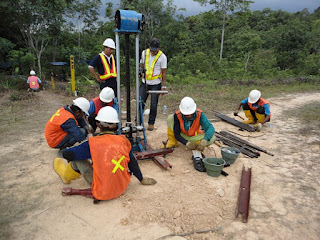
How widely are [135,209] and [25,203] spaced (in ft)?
4.55

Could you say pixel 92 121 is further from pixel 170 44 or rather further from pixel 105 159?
pixel 170 44

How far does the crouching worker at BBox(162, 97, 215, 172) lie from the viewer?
3824 mm

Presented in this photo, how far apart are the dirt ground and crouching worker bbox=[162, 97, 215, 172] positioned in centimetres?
21

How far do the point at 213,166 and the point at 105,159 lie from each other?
64.6 inches

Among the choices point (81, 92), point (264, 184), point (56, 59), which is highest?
point (56, 59)

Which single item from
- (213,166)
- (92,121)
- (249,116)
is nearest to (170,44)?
(249,116)

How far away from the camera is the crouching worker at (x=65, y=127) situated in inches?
140

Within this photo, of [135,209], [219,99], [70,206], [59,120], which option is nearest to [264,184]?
[135,209]

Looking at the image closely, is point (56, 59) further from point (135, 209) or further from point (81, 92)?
point (135, 209)

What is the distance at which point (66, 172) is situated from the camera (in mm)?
3096

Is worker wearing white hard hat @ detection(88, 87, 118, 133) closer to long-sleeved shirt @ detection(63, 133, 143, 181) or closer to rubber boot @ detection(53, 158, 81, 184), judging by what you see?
rubber boot @ detection(53, 158, 81, 184)

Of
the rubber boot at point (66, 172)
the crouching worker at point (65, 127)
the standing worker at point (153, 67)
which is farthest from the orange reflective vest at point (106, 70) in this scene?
the rubber boot at point (66, 172)

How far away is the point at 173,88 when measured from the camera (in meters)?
10.3

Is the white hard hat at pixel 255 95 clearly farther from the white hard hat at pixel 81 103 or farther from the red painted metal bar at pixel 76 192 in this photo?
the red painted metal bar at pixel 76 192
